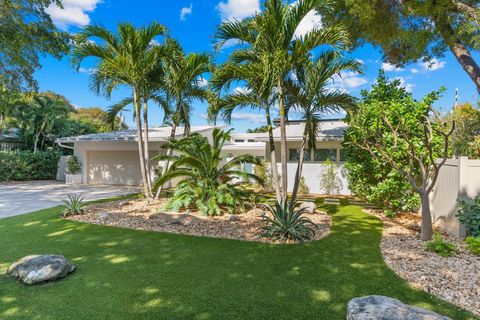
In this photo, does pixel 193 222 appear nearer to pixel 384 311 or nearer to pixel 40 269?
pixel 40 269

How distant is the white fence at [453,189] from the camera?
630 cm

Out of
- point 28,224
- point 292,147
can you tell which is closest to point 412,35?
point 292,147

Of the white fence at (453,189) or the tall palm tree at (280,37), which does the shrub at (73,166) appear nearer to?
the tall palm tree at (280,37)

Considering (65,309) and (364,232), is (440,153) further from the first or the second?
(65,309)

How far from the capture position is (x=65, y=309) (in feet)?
11.4

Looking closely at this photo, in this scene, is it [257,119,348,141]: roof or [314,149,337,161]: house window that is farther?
[314,149,337,161]: house window

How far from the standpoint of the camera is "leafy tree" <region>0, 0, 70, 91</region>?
7070 mm

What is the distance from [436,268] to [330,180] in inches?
364

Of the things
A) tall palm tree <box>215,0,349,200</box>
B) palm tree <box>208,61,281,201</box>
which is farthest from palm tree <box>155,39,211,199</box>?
tall palm tree <box>215,0,349,200</box>

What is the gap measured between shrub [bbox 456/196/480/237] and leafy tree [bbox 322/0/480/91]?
353 cm

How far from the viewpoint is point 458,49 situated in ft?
25.5

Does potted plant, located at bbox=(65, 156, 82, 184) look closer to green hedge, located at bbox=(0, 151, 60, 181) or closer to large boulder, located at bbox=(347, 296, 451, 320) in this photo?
green hedge, located at bbox=(0, 151, 60, 181)

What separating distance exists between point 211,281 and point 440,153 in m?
7.53

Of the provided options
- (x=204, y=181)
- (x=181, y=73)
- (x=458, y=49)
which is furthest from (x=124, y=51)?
(x=458, y=49)
